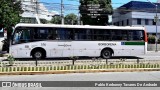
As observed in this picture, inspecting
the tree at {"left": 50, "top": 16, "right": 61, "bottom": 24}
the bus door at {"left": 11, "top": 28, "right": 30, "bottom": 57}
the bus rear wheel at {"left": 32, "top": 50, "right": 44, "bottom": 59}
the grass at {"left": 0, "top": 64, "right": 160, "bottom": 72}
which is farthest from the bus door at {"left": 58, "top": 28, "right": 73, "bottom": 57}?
the tree at {"left": 50, "top": 16, "right": 61, "bottom": 24}

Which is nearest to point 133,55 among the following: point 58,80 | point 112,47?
point 112,47

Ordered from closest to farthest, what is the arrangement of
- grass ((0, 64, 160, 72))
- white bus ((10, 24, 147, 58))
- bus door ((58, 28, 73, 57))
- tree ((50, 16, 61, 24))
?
1. grass ((0, 64, 160, 72))
2. white bus ((10, 24, 147, 58))
3. bus door ((58, 28, 73, 57))
4. tree ((50, 16, 61, 24))


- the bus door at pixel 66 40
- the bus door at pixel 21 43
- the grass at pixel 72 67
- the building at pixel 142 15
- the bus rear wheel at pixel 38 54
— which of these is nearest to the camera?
the grass at pixel 72 67

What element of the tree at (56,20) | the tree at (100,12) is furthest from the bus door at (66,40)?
the tree at (56,20)

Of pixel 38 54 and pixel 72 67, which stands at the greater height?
pixel 72 67

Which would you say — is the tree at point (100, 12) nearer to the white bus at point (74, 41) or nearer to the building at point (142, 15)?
the building at point (142, 15)

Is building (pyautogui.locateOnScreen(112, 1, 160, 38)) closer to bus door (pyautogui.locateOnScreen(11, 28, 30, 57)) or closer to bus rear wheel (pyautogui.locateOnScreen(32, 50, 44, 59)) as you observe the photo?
bus rear wheel (pyautogui.locateOnScreen(32, 50, 44, 59))

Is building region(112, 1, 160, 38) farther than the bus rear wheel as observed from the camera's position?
Yes

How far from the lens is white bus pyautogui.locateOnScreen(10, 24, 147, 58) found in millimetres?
21359

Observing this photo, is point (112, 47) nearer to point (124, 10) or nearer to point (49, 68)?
point (49, 68)

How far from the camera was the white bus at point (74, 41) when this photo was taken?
2136 centimetres

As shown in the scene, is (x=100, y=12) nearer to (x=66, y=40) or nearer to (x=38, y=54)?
(x=66, y=40)

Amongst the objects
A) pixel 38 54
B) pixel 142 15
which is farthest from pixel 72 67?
pixel 142 15

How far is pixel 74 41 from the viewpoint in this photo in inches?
881
